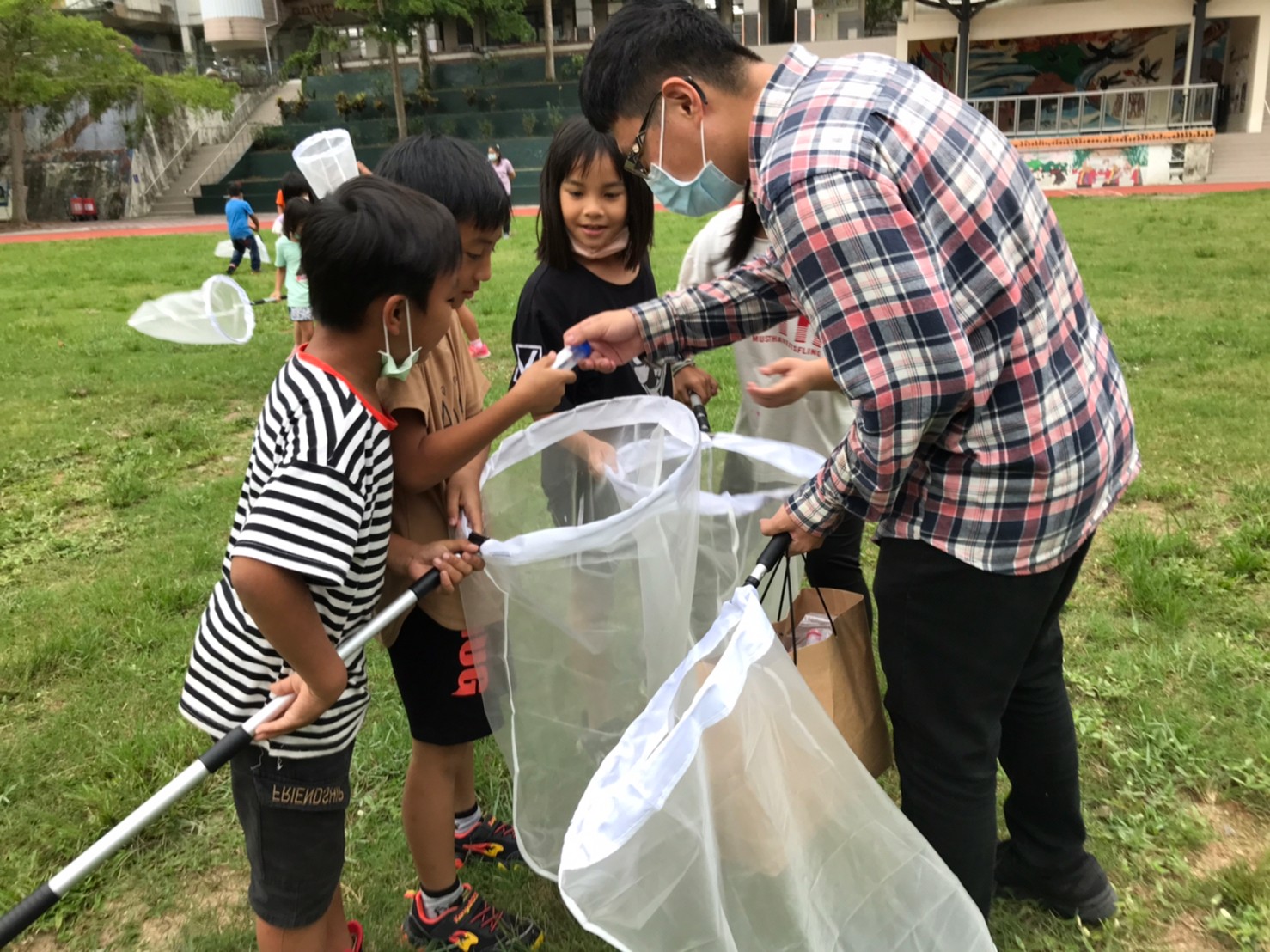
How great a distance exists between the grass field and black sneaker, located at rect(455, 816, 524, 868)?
0.05 meters

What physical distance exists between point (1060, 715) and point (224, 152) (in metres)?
30.9

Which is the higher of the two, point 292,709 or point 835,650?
point 292,709

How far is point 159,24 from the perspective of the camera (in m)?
36.6

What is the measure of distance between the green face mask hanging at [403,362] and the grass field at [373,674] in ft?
3.79

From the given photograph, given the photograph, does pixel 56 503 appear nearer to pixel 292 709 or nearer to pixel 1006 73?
pixel 292 709

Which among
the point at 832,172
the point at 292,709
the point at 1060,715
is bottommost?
the point at 1060,715

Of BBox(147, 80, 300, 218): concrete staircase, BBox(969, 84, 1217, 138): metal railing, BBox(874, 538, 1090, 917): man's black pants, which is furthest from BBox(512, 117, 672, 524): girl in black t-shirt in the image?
BBox(147, 80, 300, 218): concrete staircase

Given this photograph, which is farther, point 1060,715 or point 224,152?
point 224,152

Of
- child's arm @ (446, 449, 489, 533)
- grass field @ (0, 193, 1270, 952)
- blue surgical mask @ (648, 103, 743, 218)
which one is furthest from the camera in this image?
grass field @ (0, 193, 1270, 952)

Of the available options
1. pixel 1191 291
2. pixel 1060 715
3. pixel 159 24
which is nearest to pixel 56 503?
pixel 1060 715

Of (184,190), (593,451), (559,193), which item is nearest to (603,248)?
(559,193)

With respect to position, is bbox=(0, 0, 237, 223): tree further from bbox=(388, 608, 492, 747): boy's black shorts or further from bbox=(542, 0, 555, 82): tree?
bbox=(388, 608, 492, 747): boy's black shorts

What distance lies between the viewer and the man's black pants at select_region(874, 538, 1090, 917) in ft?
4.83

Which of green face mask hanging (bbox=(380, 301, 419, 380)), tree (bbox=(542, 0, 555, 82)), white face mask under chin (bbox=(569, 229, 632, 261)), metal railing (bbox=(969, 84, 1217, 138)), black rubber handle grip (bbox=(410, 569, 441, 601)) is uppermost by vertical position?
tree (bbox=(542, 0, 555, 82))
